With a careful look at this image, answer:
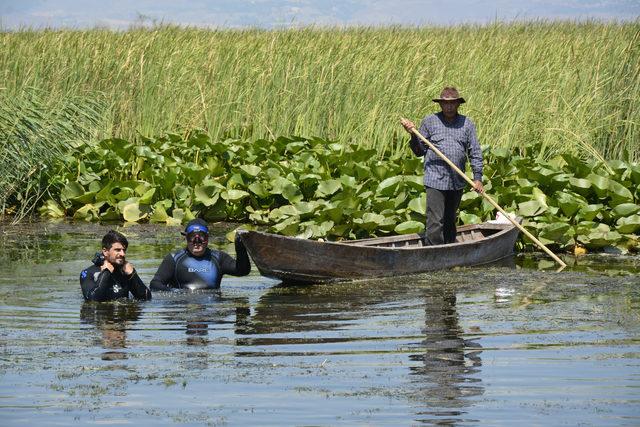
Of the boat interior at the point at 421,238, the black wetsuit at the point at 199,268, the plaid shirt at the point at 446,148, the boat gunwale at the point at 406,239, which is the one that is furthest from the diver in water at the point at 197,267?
the plaid shirt at the point at 446,148

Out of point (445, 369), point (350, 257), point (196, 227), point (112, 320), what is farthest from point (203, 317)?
point (445, 369)

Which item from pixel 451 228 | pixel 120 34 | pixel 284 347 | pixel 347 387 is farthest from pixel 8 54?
pixel 347 387

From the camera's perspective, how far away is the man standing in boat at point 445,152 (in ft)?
37.5

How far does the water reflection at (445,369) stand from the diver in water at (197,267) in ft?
5.72

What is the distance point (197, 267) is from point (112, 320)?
1.36 meters

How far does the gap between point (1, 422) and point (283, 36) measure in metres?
14.7

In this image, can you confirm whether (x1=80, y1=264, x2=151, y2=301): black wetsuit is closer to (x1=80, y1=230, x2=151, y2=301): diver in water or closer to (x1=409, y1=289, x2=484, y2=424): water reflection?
(x1=80, y1=230, x2=151, y2=301): diver in water

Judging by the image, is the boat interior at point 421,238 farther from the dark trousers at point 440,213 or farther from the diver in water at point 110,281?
the diver in water at point 110,281

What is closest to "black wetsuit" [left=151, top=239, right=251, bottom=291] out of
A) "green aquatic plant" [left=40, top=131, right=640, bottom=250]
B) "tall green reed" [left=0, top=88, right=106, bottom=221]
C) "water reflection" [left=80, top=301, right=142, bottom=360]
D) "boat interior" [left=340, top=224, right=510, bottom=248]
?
"water reflection" [left=80, top=301, right=142, bottom=360]

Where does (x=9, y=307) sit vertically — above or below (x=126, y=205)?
below

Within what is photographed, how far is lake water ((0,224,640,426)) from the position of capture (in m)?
6.15

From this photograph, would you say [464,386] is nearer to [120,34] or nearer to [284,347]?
[284,347]

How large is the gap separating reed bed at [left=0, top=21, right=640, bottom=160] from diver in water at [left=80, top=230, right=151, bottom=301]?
18.8 feet

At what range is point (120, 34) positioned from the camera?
69.3 ft
